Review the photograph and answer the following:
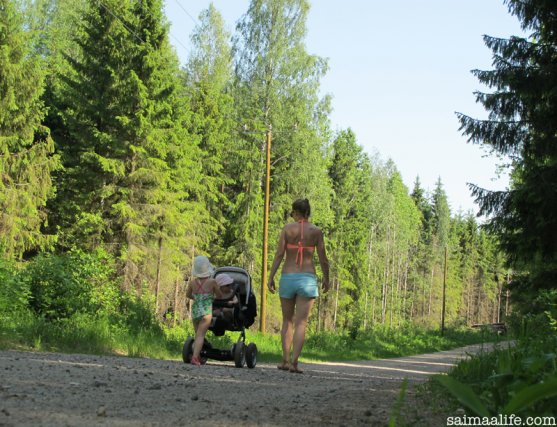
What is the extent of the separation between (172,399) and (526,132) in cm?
1302

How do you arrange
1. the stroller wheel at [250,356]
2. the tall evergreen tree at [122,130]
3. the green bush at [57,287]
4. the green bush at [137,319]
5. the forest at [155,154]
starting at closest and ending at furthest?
the stroller wheel at [250,356] < the green bush at [57,287] < the green bush at [137,319] < the forest at [155,154] < the tall evergreen tree at [122,130]

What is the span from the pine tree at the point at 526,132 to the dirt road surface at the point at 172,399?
8308 millimetres

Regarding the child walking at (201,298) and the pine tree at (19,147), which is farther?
the pine tree at (19,147)

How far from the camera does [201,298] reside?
9359 mm

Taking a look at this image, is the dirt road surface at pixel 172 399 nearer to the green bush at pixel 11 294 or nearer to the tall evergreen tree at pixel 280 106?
the green bush at pixel 11 294

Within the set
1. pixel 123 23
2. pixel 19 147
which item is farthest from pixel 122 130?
pixel 123 23

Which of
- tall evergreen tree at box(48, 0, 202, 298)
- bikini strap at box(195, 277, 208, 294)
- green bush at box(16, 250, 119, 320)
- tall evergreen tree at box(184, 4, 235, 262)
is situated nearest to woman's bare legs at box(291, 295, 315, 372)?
bikini strap at box(195, 277, 208, 294)

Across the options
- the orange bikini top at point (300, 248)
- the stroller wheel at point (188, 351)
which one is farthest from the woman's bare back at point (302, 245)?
the stroller wheel at point (188, 351)

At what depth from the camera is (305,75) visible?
37625 mm

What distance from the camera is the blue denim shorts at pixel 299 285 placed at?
8883mm

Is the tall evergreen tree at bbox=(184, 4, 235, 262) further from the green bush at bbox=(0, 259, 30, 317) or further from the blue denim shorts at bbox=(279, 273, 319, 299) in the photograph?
the blue denim shorts at bbox=(279, 273, 319, 299)

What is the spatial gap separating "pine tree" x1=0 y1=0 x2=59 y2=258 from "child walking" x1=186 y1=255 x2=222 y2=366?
17.6m

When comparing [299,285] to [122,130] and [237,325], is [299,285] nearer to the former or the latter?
[237,325]

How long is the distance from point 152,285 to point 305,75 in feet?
49.2
